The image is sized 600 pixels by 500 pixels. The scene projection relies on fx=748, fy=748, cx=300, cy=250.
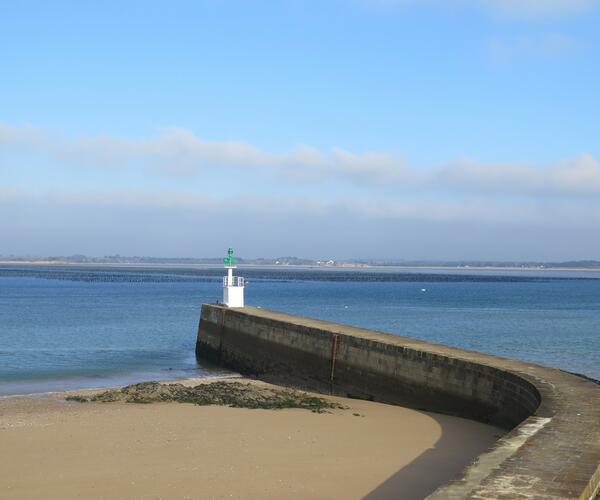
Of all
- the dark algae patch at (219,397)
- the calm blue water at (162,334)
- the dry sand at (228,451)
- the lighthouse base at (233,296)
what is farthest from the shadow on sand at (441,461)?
the lighthouse base at (233,296)

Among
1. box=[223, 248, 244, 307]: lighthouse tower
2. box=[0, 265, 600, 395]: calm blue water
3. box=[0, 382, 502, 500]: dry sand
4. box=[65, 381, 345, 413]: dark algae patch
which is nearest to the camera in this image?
box=[0, 382, 502, 500]: dry sand

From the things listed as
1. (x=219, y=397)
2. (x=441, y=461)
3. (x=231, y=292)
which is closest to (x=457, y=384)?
(x=441, y=461)

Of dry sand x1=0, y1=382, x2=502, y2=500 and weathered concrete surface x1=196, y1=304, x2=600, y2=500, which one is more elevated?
weathered concrete surface x1=196, y1=304, x2=600, y2=500

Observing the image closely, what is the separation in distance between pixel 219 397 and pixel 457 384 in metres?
5.25

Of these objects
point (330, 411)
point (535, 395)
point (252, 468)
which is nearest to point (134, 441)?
point (252, 468)

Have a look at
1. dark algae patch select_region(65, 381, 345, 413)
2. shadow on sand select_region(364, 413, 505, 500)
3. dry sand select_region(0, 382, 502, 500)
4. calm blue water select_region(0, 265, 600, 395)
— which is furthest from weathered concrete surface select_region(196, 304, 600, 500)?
calm blue water select_region(0, 265, 600, 395)

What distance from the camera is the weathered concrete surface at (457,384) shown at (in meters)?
7.54

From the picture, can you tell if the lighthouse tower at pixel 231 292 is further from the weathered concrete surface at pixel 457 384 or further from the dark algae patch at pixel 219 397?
the dark algae patch at pixel 219 397

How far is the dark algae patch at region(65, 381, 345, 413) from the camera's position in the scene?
16.1 metres

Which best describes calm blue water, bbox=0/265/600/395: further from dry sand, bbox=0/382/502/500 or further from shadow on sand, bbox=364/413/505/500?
shadow on sand, bbox=364/413/505/500

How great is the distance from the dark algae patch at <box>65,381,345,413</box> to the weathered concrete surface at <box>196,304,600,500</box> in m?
1.67

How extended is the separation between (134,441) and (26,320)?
32834 mm

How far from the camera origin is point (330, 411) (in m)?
15.5

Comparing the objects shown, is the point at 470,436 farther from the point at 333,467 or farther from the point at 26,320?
the point at 26,320
